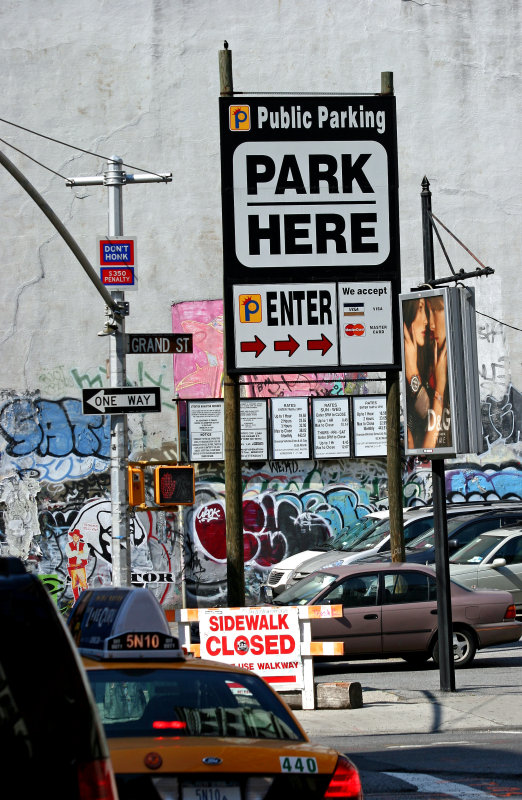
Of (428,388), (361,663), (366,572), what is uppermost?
(428,388)

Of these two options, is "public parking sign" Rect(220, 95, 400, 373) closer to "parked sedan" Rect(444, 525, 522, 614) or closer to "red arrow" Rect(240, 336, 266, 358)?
→ "red arrow" Rect(240, 336, 266, 358)

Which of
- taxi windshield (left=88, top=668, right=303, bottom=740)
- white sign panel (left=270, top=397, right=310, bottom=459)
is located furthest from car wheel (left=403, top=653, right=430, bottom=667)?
taxi windshield (left=88, top=668, right=303, bottom=740)

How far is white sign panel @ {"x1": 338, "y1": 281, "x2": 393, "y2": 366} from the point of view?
15.6 metres

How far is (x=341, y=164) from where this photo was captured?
15.6m

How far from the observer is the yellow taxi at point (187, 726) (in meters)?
5.03

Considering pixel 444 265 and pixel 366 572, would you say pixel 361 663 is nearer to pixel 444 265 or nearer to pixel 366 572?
pixel 366 572

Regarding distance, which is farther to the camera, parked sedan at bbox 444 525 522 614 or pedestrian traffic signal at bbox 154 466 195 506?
parked sedan at bbox 444 525 522 614

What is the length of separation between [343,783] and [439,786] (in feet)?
12.3

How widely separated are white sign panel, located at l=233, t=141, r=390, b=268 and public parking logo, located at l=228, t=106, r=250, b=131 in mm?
214

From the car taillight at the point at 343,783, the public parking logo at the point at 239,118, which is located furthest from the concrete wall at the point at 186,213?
the car taillight at the point at 343,783

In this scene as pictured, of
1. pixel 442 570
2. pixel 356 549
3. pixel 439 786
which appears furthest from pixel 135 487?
pixel 356 549

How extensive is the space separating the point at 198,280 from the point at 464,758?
18.5m

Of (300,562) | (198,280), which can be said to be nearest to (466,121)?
(198,280)

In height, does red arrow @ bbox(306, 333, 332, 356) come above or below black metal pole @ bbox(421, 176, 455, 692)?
above
